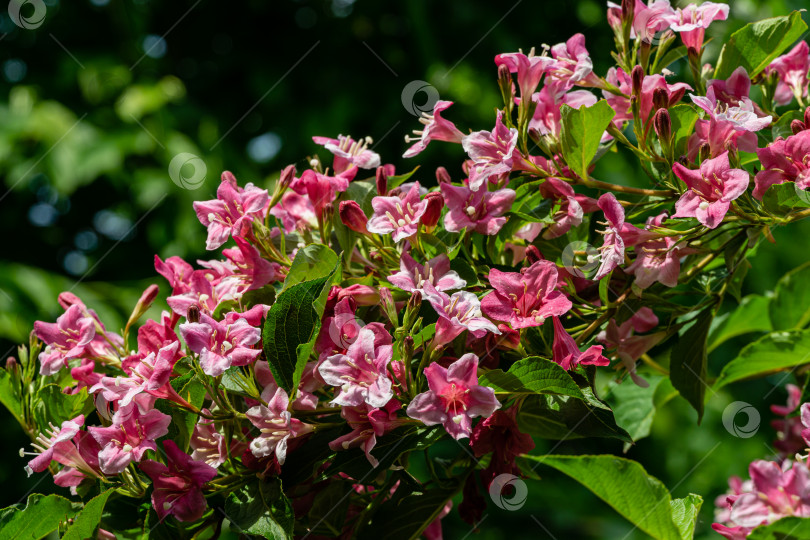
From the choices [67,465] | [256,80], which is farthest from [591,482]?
[256,80]

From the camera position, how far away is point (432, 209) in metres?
0.84

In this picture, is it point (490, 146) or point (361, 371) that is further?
point (490, 146)

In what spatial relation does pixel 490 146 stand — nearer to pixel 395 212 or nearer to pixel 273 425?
pixel 395 212

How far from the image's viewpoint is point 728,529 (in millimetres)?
748

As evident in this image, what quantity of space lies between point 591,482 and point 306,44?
281 cm

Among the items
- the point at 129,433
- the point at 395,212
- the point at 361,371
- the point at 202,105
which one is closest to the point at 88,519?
the point at 129,433

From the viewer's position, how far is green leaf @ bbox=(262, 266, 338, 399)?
2.46ft

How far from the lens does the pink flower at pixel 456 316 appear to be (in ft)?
2.39

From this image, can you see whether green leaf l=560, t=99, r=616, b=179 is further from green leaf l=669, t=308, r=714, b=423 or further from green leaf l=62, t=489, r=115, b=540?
green leaf l=62, t=489, r=115, b=540

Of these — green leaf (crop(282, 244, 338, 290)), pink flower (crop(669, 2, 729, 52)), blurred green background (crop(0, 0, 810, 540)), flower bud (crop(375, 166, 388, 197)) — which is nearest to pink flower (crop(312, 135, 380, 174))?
flower bud (crop(375, 166, 388, 197))

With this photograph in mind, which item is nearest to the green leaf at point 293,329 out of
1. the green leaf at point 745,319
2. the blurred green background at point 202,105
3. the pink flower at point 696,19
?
the pink flower at point 696,19

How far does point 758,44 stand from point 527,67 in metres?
0.26

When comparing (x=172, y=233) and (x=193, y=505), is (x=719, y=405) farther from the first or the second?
(x=193, y=505)

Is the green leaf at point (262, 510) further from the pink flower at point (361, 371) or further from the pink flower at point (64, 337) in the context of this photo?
the pink flower at point (64, 337)
